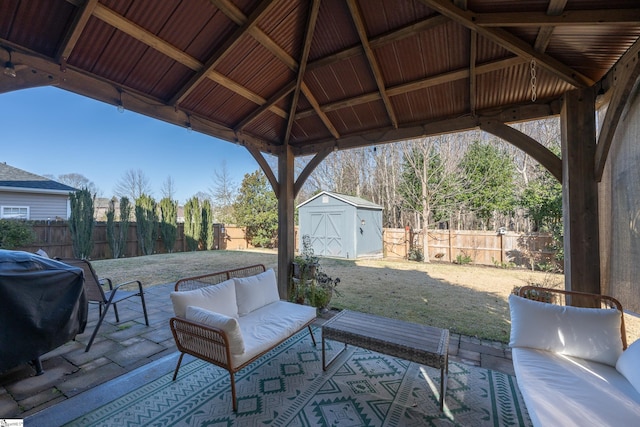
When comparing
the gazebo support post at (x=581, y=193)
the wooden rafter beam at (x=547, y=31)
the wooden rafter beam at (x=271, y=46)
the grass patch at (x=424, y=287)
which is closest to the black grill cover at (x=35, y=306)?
the wooden rafter beam at (x=271, y=46)

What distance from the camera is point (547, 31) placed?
85.1 inches

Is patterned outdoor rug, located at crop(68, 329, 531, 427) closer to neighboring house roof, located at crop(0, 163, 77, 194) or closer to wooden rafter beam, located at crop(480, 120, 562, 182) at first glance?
wooden rafter beam, located at crop(480, 120, 562, 182)

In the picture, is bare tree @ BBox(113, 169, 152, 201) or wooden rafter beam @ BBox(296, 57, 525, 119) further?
bare tree @ BBox(113, 169, 152, 201)

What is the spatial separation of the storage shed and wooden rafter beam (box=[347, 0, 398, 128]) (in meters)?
7.02

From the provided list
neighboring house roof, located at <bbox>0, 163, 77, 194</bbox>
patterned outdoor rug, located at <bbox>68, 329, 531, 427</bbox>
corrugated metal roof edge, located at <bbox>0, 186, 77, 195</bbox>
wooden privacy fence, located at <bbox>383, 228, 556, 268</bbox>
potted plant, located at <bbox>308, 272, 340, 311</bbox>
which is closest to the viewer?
patterned outdoor rug, located at <bbox>68, 329, 531, 427</bbox>

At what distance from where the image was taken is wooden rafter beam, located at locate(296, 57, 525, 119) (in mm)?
2666

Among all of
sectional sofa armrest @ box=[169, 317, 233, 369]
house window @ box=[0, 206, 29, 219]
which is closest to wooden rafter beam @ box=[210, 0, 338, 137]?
sectional sofa armrest @ box=[169, 317, 233, 369]

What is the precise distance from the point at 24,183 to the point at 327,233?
11.3 meters

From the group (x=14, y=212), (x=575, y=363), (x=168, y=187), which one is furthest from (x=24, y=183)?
(x=575, y=363)

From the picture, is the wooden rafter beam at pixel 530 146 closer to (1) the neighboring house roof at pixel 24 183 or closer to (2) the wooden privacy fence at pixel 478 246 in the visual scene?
(2) the wooden privacy fence at pixel 478 246

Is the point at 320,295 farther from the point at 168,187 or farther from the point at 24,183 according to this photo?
the point at 168,187

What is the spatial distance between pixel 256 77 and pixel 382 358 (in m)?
3.49

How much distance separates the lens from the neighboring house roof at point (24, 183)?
362 inches

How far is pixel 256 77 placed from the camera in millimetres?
3168
